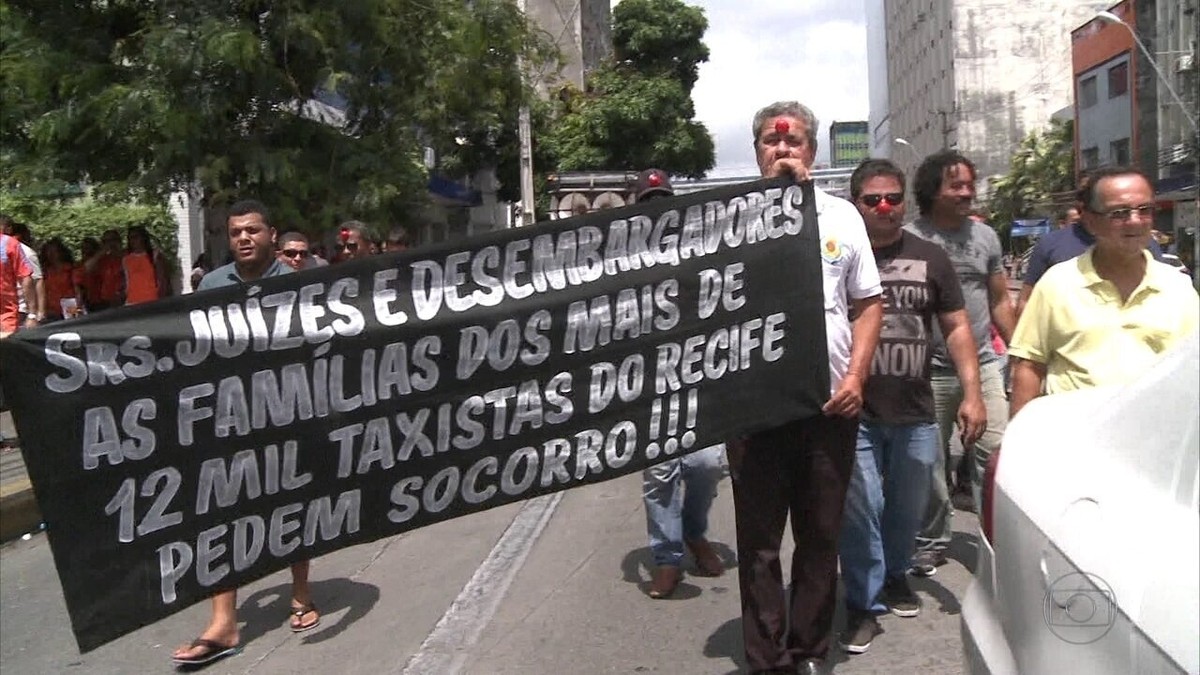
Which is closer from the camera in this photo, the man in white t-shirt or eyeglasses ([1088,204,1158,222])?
eyeglasses ([1088,204,1158,222])

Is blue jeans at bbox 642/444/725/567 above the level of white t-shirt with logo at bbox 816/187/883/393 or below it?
below

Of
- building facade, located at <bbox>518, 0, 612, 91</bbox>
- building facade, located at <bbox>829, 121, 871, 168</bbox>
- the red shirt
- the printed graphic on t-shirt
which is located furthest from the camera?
building facade, located at <bbox>829, 121, 871, 168</bbox>

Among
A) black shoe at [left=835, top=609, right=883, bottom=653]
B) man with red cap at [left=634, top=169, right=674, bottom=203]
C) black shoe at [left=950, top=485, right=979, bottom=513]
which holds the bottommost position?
black shoe at [left=950, top=485, right=979, bottom=513]

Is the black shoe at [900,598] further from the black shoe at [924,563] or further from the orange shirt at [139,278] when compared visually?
the orange shirt at [139,278]

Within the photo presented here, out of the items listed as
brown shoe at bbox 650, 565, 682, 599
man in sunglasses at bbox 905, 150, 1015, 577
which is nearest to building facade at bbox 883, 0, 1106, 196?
man in sunglasses at bbox 905, 150, 1015, 577

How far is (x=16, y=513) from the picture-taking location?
741 cm

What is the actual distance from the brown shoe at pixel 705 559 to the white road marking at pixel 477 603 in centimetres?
91

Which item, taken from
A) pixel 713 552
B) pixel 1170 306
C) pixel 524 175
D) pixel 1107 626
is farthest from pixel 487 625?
pixel 524 175

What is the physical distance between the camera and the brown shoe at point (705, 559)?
5.68 m

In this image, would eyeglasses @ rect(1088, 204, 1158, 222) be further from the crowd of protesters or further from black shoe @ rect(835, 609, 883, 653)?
black shoe @ rect(835, 609, 883, 653)

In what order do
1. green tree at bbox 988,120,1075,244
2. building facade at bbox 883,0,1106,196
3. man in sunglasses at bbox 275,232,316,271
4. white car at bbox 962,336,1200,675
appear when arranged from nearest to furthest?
white car at bbox 962,336,1200,675
man in sunglasses at bbox 275,232,316,271
green tree at bbox 988,120,1075,244
building facade at bbox 883,0,1106,196

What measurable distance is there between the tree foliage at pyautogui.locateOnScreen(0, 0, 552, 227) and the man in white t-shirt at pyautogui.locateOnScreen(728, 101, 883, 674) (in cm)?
761

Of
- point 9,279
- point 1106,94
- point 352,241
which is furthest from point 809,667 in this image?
point 1106,94

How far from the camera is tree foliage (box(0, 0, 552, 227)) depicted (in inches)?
414
